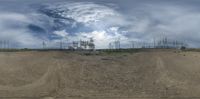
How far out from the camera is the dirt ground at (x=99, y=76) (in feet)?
147

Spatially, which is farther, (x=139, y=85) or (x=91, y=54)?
(x=91, y=54)

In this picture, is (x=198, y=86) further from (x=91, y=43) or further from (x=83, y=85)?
(x=91, y=43)

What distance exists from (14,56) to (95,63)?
10.6 metres

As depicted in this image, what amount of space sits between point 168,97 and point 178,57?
1305 centimetres

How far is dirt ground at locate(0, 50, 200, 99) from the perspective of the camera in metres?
44.8

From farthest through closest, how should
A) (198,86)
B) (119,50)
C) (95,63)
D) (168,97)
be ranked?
(119,50) < (95,63) < (198,86) < (168,97)

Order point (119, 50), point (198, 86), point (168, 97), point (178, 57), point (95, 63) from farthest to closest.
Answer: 1. point (119, 50)
2. point (178, 57)
3. point (95, 63)
4. point (198, 86)
5. point (168, 97)

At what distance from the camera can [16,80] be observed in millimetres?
47062

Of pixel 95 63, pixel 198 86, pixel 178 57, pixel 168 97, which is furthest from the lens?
pixel 178 57

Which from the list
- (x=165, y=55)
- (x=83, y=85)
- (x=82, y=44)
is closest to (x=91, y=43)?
(x=82, y=44)

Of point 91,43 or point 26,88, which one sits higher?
point 91,43

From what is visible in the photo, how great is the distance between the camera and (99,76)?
49000mm

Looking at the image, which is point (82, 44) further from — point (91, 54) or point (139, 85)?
point (139, 85)

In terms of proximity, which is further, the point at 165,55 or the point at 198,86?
the point at 165,55
